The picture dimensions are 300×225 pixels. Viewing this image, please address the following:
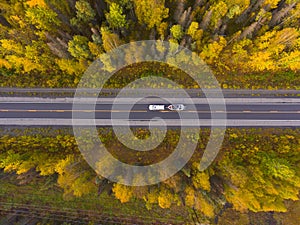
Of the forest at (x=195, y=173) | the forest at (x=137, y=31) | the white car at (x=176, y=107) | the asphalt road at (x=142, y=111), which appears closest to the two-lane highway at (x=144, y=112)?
the asphalt road at (x=142, y=111)

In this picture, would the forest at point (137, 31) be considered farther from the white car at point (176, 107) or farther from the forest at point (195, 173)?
the forest at point (195, 173)

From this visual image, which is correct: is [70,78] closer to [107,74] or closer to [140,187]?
[107,74]

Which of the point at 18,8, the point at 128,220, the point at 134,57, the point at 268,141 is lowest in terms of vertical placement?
the point at 128,220

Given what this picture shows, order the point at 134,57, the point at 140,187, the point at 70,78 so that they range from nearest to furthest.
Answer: the point at 140,187, the point at 134,57, the point at 70,78

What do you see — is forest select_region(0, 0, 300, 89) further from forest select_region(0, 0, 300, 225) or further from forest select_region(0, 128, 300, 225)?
forest select_region(0, 128, 300, 225)

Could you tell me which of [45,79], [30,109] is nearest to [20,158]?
[30,109]

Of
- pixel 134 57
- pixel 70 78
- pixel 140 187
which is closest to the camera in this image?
pixel 140 187
